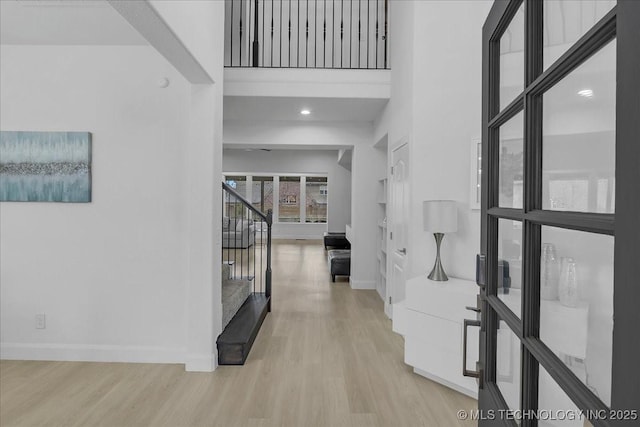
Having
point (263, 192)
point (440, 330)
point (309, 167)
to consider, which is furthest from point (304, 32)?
point (263, 192)

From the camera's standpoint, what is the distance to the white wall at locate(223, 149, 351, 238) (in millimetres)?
13250

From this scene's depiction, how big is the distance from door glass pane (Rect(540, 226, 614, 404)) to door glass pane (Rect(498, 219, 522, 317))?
151 mm

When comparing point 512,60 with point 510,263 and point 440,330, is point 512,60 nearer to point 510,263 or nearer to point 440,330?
point 510,263

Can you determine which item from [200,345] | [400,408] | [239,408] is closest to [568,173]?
[400,408]

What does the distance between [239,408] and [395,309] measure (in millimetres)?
1533

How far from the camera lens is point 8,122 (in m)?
3.43

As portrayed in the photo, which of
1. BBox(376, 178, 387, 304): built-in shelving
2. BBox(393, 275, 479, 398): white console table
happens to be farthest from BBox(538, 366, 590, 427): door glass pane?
BBox(376, 178, 387, 304): built-in shelving

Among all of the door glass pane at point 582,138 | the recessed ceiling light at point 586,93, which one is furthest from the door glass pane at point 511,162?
the recessed ceiling light at point 586,93

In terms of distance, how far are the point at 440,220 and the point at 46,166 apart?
3413 millimetres

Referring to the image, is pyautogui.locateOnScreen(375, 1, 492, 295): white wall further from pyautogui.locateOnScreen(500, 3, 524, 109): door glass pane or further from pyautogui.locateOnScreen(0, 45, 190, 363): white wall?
pyautogui.locateOnScreen(500, 3, 524, 109): door glass pane

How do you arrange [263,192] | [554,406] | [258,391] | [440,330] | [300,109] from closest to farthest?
1. [554,406]
2. [258,391]
3. [440,330]
4. [300,109]
5. [263,192]

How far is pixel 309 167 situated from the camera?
43.9 ft

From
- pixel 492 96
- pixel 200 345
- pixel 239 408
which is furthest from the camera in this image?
pixel 200 345

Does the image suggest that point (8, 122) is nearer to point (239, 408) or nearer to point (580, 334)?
point (239, 408)
